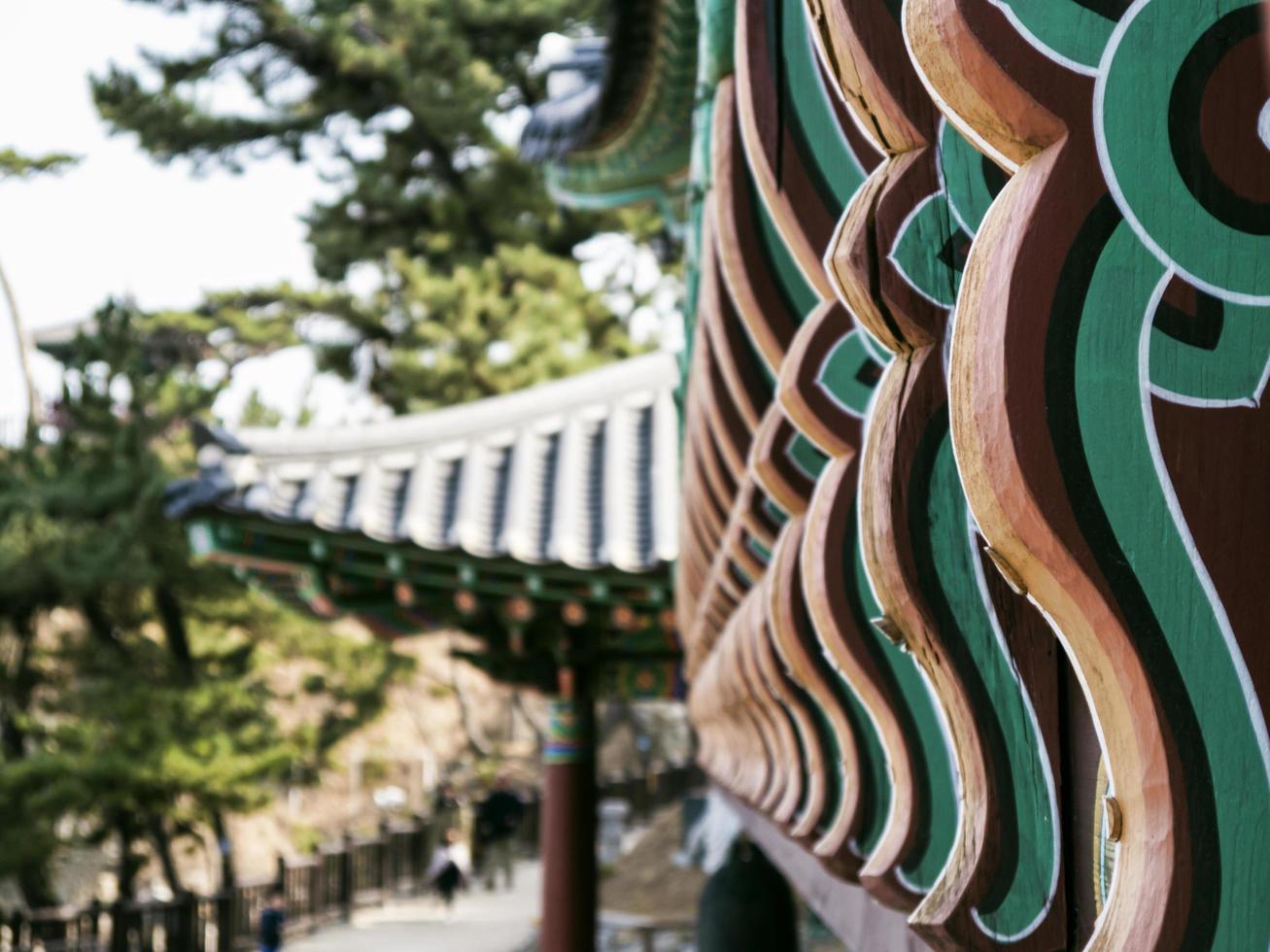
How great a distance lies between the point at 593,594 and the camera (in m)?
5.48

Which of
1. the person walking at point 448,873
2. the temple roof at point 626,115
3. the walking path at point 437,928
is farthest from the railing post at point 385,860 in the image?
the temple roof at point 626,115

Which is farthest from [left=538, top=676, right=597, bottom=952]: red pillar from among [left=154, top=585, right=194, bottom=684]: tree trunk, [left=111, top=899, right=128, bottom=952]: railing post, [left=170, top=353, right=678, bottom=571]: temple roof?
[left=154, top=585, right=194, bottom=684]: tree trunk

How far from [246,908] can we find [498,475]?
5.46 m

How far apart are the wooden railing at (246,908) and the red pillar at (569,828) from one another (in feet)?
13.9

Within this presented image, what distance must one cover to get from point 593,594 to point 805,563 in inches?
180

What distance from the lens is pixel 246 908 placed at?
10.2m

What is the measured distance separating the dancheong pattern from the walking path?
979cm

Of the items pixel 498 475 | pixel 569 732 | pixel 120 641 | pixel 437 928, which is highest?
pixel 498 475

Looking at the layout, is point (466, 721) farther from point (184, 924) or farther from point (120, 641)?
point (184, 924)

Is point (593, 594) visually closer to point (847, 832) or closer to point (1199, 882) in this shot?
point (847, 832)

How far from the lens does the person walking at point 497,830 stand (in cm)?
1342

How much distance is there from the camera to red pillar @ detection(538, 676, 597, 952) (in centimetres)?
577

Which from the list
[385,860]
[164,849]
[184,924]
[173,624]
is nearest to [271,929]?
[184,924]

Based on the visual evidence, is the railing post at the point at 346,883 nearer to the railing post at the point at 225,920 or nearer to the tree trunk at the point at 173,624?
the railing post at the point at 225,920
